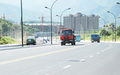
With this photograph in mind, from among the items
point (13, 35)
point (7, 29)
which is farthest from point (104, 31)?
point (13, 35)

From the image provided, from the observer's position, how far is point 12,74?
12.7 meters

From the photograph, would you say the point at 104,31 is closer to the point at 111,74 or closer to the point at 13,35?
the point at 13,35

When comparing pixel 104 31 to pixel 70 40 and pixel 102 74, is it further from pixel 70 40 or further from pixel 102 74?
pixel 102 74

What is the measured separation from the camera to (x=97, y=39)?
288 feet

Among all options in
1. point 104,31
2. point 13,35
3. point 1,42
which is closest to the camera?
point 1,42

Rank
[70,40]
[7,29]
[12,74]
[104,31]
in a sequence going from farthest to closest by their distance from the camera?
[7,29] < [104,31] < [70,40] < [12,74]

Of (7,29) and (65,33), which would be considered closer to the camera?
(65,33)

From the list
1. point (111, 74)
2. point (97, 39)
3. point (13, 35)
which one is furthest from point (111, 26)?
point (111, 74)

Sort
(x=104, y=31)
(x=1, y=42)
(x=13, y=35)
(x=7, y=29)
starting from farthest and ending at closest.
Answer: (x=7, y=29) < (x=104, y=31) < (x=13, y=35) < (x=1, y=42)

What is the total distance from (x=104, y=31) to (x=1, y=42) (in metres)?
78.1

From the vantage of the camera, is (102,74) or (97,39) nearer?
(102,74)

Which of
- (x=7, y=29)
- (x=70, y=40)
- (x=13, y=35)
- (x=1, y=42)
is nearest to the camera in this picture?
(x=70, y=40)

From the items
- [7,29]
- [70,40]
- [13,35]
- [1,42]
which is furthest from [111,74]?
[7,29]

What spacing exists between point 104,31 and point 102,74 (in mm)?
127021
